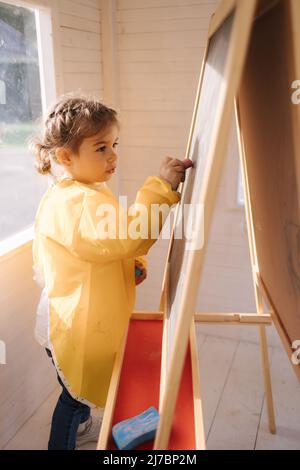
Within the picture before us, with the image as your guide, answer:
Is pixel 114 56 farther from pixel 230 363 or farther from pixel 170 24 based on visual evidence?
pixel 230 363

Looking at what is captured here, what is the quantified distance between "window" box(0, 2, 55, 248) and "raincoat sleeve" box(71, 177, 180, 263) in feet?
2.19

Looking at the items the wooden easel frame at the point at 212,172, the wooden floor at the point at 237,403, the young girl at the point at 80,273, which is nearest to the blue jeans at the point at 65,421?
the young girl at the point at 80,273

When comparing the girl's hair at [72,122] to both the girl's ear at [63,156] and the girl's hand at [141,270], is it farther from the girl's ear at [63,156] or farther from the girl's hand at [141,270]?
the girl's hand at [141,270]

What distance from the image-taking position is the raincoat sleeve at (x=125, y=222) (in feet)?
2.85

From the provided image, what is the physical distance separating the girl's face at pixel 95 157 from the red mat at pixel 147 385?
37 cm

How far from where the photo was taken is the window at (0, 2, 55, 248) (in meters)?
1.41

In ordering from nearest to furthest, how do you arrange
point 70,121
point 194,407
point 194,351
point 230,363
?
1. point 194,407
2. point 194,351
3. point 70,121
4. point 230,363

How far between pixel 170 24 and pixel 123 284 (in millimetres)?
1198

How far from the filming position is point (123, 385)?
878 mm

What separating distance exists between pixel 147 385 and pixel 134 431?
160 millimetres

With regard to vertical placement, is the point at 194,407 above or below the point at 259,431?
above

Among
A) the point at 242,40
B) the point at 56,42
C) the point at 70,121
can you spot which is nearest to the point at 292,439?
the point at 70,121

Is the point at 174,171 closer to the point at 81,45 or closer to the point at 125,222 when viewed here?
the point at 125,222

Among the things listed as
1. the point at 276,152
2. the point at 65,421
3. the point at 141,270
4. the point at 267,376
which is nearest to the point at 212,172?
the point at 276,152
